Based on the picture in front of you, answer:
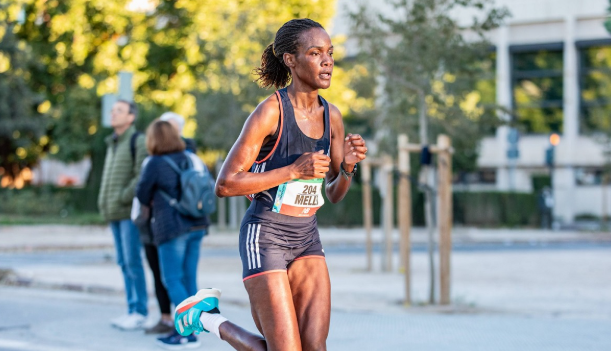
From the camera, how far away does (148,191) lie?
6.97 meters

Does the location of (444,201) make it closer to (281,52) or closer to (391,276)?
(391,276)

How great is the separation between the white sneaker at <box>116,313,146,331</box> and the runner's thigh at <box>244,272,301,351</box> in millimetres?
4142

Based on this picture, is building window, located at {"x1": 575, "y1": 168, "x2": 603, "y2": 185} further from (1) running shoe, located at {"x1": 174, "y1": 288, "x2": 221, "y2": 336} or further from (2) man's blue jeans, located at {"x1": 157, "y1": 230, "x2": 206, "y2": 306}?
(1) running shoe, located at {"x1": 174, "y1": 288, "x2": 221, "y2": 336}

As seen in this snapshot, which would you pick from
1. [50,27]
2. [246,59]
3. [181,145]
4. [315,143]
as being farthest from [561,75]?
[315,143]

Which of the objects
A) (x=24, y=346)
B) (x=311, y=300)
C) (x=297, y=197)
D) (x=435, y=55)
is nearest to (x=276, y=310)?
(x=311, y=300)

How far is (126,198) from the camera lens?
25.1 feet

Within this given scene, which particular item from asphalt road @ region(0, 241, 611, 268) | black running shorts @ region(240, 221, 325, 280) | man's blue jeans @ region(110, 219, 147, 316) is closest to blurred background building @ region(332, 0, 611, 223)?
asphalt road @ region(0, 241, 611, 268)

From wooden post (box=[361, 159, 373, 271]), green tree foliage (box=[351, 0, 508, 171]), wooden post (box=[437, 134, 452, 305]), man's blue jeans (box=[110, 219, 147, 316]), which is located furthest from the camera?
wooden post (box=[361, 159, 373, 271])

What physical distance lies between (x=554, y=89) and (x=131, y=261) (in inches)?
1290

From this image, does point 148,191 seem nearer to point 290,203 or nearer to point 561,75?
point 290,203

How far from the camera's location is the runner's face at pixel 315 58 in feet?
13.2

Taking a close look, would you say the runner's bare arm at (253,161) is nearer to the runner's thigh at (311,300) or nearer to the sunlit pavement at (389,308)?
the runner's thigh at (311,300)

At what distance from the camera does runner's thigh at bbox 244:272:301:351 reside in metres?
3.88

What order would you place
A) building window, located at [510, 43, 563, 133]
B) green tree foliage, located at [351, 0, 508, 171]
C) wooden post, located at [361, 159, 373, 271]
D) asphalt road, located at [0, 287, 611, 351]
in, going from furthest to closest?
building window, located at [510, 43, 563, 133]
wooden post, located at [361, 159, 373, 271]
green tree foliage, located at [351, 0, 508, 171]
asphalt road, located at [0, 287, 611, 351]
